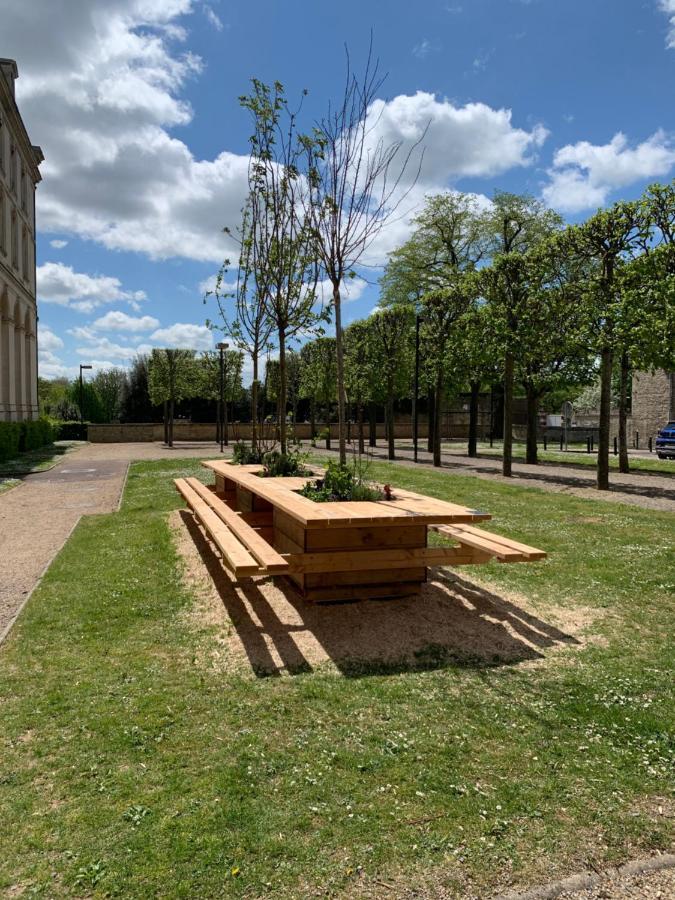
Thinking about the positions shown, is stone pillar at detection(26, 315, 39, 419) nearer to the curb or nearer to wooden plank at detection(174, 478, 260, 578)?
wooden plank at detection(174, 478, 260, 578)

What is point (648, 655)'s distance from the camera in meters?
4.53

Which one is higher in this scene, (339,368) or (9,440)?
(339,368)

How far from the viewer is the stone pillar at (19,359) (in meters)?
33.2

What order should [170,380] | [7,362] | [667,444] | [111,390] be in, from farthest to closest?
[111,390] → [170,380] → [7,362] → [667,444]

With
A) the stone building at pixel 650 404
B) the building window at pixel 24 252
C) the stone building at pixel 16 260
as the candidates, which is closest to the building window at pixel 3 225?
the stone building at pixel 16 260

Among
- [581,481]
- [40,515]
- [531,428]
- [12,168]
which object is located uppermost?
[12,168]

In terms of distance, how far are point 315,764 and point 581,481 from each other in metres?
14.0

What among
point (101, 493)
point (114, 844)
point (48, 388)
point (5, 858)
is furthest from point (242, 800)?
point (48, 388)

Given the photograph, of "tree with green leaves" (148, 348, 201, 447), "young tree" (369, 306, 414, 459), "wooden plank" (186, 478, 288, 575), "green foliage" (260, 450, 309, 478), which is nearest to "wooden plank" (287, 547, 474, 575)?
"wooden plank" (186, 478, 288, 575)

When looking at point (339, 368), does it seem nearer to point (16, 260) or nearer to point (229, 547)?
point (229, 547)

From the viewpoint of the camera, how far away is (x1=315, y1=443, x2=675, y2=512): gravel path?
12492 millimetres

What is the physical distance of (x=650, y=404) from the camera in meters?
37.6

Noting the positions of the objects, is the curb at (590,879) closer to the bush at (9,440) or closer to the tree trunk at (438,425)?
the tree trunk at (438,425)

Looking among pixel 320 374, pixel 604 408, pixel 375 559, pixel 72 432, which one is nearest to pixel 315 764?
pixel 375 559
